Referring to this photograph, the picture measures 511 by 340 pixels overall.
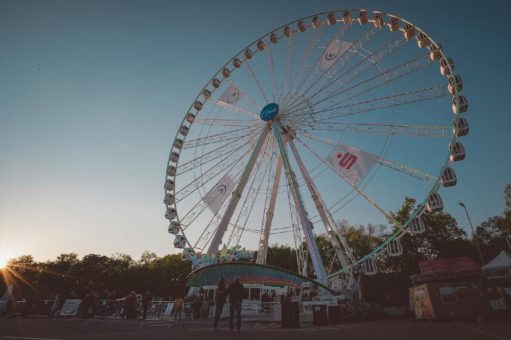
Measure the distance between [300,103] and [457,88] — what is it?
33.0ft

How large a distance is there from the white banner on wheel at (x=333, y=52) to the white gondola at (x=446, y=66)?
5852mm

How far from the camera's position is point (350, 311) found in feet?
52.0

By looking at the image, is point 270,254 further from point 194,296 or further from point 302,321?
point 302,321

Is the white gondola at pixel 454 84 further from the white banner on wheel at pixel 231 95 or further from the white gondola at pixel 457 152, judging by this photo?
the white banner on wheel at pixel 231 95

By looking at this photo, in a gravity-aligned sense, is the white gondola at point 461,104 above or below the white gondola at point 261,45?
below

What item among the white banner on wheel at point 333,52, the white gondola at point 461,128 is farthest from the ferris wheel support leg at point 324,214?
the white gondola at point 461,128

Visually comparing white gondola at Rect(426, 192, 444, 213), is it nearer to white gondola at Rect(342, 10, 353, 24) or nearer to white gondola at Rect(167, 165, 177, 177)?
white gondola at Rect(342, 10, 353, 24)

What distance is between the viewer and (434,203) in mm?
15734

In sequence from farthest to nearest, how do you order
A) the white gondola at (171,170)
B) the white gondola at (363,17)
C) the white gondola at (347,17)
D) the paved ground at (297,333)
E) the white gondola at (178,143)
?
the white gondola at (178,143)
the white gondola at (171,170)
the white gondola at (347,17)
the white gondola at (363,17)
the paved ground at (297,333)

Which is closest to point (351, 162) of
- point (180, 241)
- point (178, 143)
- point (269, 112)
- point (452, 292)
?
point (452, 292)

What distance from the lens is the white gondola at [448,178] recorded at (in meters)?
15.6

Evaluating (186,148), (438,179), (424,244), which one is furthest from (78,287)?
(438,179)

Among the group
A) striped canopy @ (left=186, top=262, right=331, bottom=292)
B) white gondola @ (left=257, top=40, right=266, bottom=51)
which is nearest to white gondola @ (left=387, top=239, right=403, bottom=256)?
striped canopy @ (left=186, top=262, right=331, bottom=292)

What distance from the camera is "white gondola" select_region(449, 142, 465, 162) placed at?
15.9m
